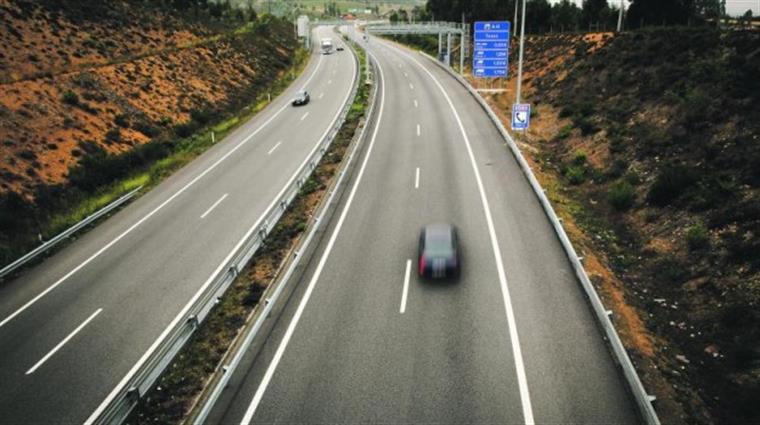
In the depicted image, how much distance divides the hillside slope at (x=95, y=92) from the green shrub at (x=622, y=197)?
26674mm

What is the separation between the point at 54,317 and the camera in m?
15.8

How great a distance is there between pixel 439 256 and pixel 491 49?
27.6 m

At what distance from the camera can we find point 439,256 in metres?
15.8

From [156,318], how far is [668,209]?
772 inches

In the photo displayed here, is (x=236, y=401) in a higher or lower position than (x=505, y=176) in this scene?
lower

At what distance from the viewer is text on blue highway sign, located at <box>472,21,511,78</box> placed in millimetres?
37531

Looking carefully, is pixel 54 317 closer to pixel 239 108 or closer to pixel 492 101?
pixel 239 108

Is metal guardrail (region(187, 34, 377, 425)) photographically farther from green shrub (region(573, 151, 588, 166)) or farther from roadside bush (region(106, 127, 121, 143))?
roadside bush (region(106, 127, 121, 143))

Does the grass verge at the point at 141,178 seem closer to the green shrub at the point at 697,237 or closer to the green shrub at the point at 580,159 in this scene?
the green shrub at the point at 580,159

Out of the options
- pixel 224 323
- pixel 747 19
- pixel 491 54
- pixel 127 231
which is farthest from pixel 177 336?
pixel 747 19

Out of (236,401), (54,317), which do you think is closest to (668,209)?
(236,401)

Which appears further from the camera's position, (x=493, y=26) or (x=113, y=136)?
(x=493, y=26)

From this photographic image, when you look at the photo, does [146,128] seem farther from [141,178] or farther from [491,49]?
[491,49]

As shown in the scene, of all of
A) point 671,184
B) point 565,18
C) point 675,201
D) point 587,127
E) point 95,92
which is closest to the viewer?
point 675,201
